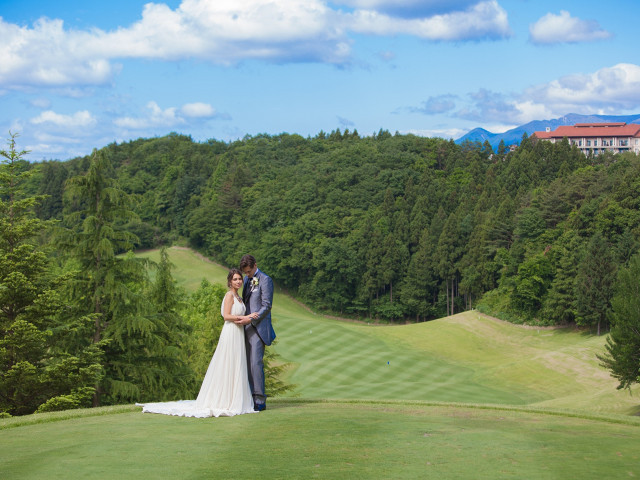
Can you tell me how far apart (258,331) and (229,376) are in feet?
2.86

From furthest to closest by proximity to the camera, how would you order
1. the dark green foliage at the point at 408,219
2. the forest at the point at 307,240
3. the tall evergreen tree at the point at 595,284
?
1. the dark green foliage at the point at 408,219
2. the tall evergreen tree at the point at 595,284
3. the forest at the point at 307,240

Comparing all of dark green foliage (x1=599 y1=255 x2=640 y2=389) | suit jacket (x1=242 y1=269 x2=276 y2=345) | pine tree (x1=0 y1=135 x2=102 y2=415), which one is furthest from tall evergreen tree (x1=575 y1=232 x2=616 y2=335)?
suit jacket (x1=242 y1=269 x2=276 y2=345)

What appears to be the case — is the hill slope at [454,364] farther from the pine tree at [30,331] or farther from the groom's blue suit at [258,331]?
the groom's blue suit at [258,331]

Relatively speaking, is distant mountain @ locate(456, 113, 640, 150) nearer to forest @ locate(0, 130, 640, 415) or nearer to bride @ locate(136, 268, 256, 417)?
forest @ locate(0, 130, 640, 415)

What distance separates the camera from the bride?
1038cm

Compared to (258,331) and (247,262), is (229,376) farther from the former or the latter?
(247,262)

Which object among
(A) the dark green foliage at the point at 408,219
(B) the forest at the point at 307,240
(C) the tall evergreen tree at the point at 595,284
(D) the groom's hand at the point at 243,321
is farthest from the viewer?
(A) the dark green foliage at the point at 408,219

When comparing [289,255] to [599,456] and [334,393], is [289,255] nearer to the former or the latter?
[334,393]

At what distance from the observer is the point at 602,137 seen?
4919 inches

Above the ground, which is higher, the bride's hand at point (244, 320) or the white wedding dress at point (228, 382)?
the bride's hand at point (244, 320)

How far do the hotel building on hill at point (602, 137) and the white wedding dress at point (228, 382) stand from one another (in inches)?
4797

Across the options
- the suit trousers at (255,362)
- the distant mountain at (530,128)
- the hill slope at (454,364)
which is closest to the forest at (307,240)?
the hill slope at (454,364)

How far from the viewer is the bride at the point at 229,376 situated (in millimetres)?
10375

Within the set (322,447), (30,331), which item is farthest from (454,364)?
(322,447)
